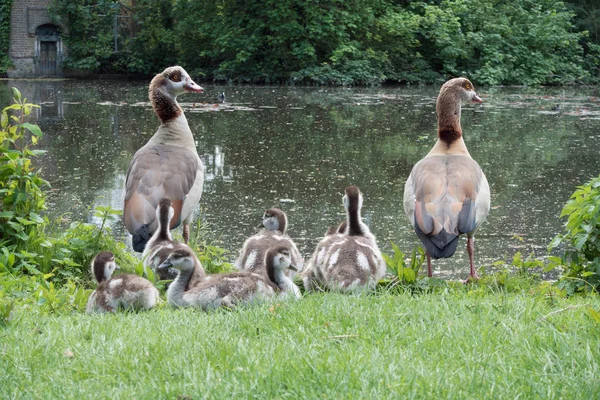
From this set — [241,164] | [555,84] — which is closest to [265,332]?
[241,164]

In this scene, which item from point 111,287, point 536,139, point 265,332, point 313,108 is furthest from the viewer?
point 313,108

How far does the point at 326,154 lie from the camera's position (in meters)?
15.9

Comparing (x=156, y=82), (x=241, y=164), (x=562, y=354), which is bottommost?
(x=241, y=164)

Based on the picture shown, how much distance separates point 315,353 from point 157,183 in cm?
431

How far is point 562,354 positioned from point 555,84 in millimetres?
33235

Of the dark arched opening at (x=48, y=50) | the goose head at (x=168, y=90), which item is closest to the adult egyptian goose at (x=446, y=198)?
Result: the goose head at (x=168, y=90)

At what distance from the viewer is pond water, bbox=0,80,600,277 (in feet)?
33.4

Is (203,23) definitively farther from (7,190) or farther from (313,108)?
(7,190)

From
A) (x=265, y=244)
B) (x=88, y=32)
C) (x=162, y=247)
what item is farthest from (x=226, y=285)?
(x=88, y=32)

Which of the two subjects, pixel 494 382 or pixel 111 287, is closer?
pixel 494 382

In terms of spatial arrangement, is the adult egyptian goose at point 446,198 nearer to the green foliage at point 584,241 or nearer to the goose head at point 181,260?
the green foliage at point 584,241

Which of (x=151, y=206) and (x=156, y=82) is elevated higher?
(x=156, y=82)

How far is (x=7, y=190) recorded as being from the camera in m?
7.15

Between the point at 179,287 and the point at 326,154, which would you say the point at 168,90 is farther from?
the point at 326,154
